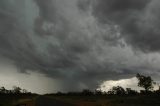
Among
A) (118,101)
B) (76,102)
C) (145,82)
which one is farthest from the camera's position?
(145,82)

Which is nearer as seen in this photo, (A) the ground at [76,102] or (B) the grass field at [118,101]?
(A) the ground at [76,102]

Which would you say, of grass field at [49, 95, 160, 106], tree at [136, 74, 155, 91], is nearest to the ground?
grass field at [49, 95, 160, 106]

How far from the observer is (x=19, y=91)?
184 meters

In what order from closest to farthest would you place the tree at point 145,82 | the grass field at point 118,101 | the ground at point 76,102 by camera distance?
1. the ground at point 76,102
2. the grass field at point 118,101
3. the tree at point 145,82

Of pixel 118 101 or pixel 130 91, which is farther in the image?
pixel 130 91

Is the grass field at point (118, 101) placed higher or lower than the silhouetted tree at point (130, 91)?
lower

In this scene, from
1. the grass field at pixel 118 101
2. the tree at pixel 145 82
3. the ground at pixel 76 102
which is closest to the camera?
the ground at pixel 76 102

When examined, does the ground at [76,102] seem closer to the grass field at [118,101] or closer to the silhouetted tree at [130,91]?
the grass field at [118,101]

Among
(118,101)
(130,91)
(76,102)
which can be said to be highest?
(130,91)

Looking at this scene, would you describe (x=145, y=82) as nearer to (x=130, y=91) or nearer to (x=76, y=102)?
(x=130, y=91)

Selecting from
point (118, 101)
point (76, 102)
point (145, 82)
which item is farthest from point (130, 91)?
point (76, 102)

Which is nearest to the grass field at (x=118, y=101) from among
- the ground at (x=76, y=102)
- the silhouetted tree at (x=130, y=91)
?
the ground at (x=76, y=102)

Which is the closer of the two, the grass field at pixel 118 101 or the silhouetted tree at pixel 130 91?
the grass field at pixel 118 101

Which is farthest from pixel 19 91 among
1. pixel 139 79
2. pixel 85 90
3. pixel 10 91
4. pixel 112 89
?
pixel 139 79
